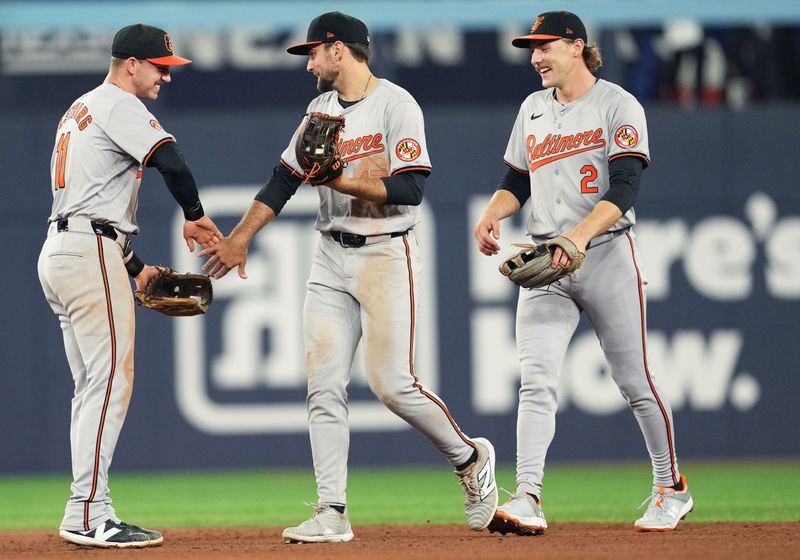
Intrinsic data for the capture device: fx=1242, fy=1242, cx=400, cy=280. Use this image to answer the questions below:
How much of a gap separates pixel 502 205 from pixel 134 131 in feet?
4.98

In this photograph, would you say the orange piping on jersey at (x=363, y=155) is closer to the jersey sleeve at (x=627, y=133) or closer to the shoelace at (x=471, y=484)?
the jersey sleeve at (x=627, y=133)

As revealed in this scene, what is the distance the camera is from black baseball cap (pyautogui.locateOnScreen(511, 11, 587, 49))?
488cm

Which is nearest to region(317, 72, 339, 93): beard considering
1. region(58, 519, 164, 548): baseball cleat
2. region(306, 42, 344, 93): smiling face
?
region(306, 42, 344, 93): smiling face

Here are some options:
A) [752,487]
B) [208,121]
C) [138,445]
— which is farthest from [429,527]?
[208,121]

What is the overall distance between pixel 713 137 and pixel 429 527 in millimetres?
4561

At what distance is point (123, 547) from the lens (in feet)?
15.0

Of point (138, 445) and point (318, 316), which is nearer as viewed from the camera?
point (318, 316)

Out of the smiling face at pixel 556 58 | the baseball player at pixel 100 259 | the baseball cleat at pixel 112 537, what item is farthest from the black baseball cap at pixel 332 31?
the baseball cleat at pixel 112 537

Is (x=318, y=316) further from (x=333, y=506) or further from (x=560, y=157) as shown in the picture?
(x=560, y=157)

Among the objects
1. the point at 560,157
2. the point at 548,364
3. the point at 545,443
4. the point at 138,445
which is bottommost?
the point at 138,445

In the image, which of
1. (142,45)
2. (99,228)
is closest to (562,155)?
Result: (142,45)

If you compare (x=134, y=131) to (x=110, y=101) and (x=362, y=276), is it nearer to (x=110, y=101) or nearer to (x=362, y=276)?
(x=110, y=101)

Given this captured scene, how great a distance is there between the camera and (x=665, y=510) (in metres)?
4.96

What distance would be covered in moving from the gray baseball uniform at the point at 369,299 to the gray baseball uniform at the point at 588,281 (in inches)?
15.4
